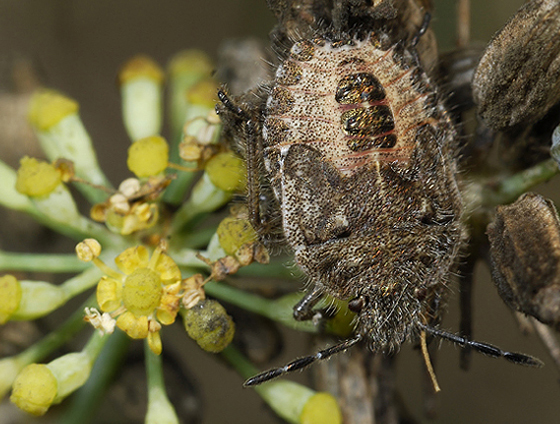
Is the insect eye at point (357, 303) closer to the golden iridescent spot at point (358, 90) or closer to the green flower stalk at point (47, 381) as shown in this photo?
the golden iridescent spot at point (358, 90)

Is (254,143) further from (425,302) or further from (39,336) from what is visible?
(39,336)

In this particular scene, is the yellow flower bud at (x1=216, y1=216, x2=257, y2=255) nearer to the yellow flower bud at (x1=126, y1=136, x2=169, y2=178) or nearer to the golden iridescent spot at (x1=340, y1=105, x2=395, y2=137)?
the yellow flower bud at (x1=126, y1=136, x2=169, y2=178)

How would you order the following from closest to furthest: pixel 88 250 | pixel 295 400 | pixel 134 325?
pixel 134 325, pixel 88 250, pixel 295 400

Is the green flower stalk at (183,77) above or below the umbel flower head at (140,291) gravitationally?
above

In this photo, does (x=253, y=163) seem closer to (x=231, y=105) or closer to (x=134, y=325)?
(x=231, y=105)

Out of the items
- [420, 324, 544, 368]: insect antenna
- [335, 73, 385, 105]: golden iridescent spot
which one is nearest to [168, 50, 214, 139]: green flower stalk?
[335, 73, 385, 105]: golden iridescent spot

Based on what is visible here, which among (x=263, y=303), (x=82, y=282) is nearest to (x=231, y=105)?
(x=263, y=303)

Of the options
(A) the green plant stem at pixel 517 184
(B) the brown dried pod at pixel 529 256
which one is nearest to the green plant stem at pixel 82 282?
(B) the brown dried pod at pixel 529 256
